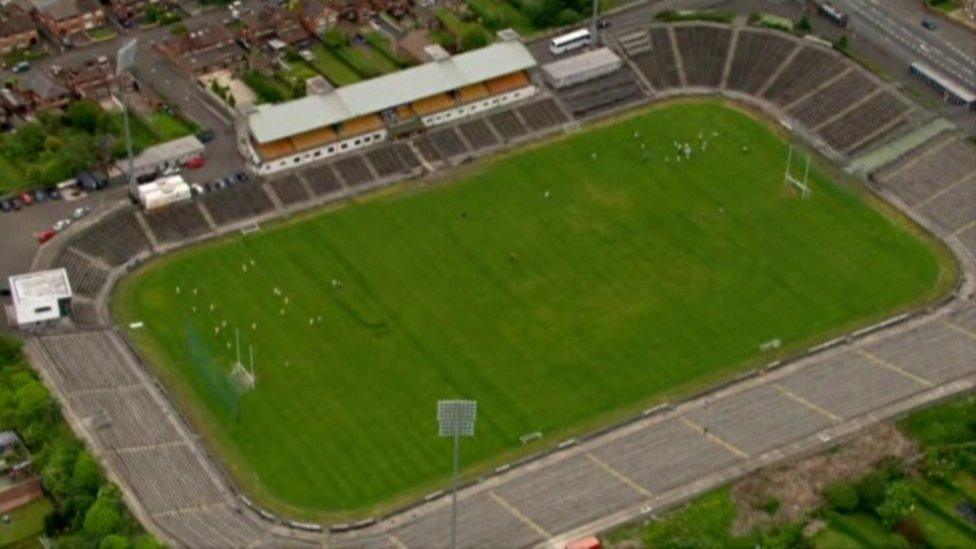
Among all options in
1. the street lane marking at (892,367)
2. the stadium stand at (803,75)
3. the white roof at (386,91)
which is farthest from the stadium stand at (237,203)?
the street lane marking at (892,367)

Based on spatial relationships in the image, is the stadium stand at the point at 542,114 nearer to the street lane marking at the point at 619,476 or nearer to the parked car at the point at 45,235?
the parked car at the point at 45,235

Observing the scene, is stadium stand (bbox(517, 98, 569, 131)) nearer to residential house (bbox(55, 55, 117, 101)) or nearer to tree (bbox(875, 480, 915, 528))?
residential house (bbox(55, 55, 117, 101))

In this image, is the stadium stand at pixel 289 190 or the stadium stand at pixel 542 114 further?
the stadium stand at pixel 542 114

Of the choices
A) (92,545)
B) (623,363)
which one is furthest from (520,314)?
(92,545)

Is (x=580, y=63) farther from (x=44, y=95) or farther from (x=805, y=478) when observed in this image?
(x=805, y=478)

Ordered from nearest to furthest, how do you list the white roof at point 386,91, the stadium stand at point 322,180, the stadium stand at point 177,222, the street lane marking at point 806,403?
the street lane marking at point 806,403 → the stadium stand at point 177,222 → the stadium stand at point 322,180 → the white roof at point 386,91

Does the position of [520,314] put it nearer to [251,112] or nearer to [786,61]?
[251,112]

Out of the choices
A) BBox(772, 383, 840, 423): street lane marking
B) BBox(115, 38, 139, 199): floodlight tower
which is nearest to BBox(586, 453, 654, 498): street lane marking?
BBox(772, 383, 840, 423): street lane marking
